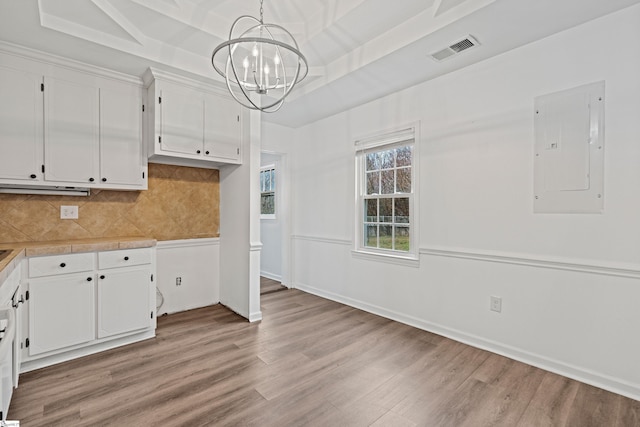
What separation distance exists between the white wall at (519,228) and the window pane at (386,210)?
1.45 feet

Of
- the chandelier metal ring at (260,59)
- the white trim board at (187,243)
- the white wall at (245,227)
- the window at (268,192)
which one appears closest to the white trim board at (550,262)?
the white wall at (245,227)

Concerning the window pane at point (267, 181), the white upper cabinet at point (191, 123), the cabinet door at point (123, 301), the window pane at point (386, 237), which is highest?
the white upper cabinet at point (191, 123)

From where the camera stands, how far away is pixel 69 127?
2.73m

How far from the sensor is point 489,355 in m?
2.65

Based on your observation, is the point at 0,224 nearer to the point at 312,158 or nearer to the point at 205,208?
the point at 205,208

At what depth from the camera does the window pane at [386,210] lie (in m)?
3.65

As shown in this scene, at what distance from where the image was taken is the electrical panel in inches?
87.0

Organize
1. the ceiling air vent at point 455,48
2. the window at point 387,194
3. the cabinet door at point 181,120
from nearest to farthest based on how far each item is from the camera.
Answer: the ceiling air vent at point 455,48
the cabinet door at point 181,120
the window at point 387,194

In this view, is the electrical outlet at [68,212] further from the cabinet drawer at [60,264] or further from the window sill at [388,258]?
the window sill at [388,258]

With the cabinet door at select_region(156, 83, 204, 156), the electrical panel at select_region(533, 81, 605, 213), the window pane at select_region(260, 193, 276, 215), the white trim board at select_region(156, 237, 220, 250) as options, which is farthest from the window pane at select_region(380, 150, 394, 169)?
the window pane at select_region(260, 193, 276, 215)

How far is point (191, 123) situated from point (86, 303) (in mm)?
1914

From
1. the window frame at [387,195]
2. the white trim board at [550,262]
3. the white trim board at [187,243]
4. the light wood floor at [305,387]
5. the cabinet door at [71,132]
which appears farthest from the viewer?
the white trim board at [187,243]

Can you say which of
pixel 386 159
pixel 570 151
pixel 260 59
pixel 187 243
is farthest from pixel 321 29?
pixel 187 243

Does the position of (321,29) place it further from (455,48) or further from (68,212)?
(68,212)
